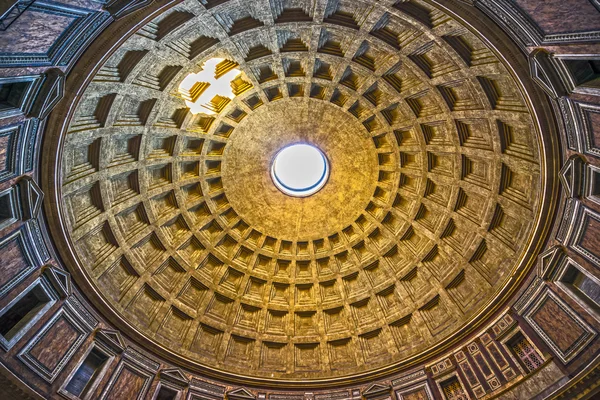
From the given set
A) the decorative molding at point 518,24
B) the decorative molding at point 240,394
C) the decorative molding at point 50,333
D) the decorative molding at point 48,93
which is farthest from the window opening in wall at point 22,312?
the decorative molding at point 518,24

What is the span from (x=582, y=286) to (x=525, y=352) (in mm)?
4199

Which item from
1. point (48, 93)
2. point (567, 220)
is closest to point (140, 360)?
point (48, 93)

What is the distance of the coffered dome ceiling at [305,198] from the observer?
18.8 m

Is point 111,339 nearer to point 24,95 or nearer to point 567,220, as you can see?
point 24,95

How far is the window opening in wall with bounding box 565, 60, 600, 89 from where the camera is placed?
42.6ft

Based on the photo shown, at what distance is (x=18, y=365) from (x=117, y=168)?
10028 millimetres

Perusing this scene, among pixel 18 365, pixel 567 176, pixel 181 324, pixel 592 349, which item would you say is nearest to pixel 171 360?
pixel 181 324

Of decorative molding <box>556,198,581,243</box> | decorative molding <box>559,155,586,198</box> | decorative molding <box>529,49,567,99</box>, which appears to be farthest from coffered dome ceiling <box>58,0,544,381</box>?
decorative molding <box>529,49,567,99</box>

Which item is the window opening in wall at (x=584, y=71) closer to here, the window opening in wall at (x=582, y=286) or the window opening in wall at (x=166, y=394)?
the window opening in wall at (x=582, y=286)

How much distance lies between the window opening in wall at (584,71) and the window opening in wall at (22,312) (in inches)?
864

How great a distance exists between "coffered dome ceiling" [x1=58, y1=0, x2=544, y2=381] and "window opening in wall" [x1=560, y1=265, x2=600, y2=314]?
2401 mm

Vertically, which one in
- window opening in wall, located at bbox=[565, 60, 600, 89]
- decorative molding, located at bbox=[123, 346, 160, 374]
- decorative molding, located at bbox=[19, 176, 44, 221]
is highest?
window opening in wall, located at bbox=[565, 60, 600, 89]

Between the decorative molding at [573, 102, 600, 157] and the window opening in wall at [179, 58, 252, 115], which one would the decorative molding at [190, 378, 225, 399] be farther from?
the decorative molding at [573, 102, 600, 157]

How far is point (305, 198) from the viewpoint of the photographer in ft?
93.9
